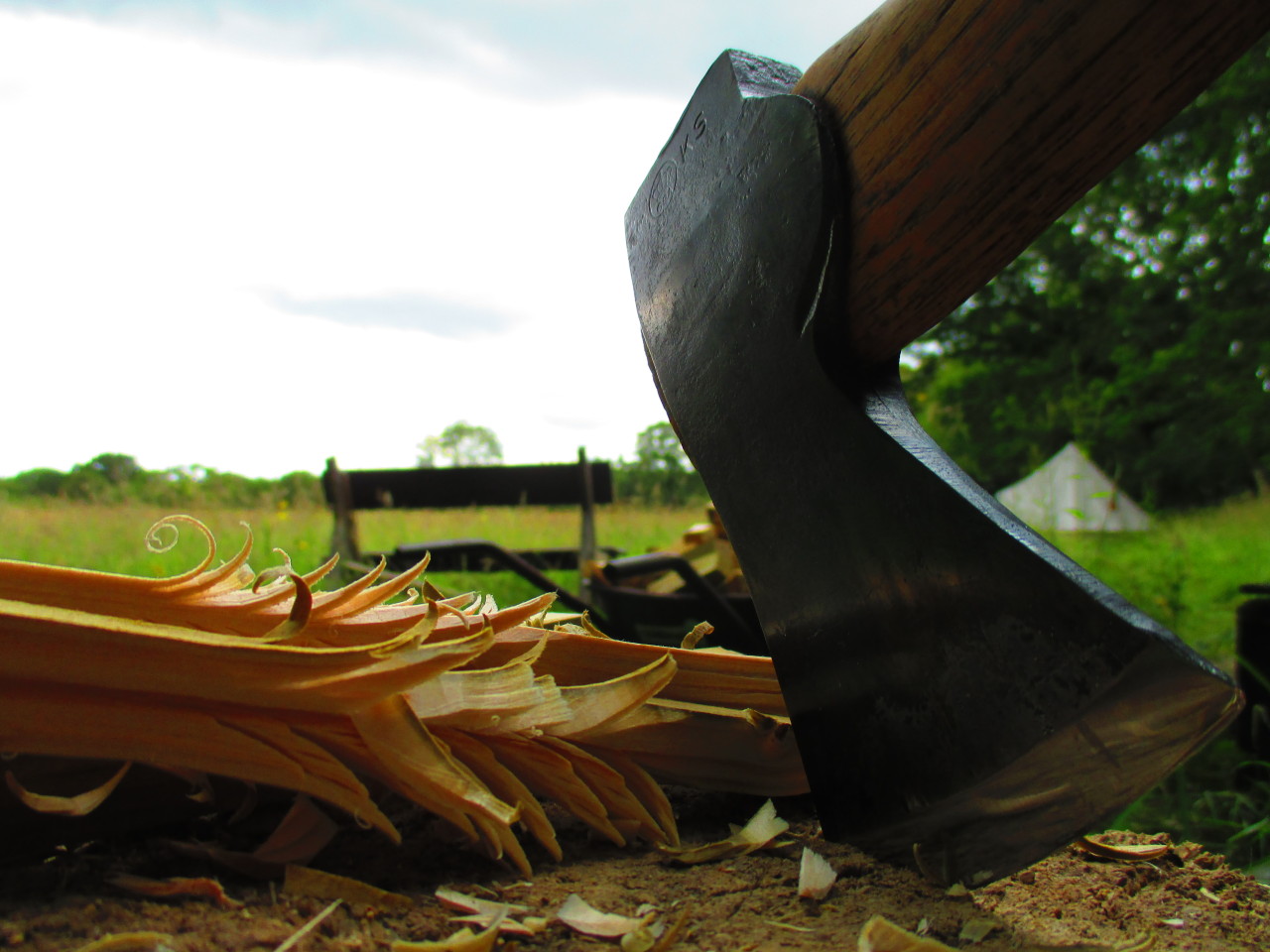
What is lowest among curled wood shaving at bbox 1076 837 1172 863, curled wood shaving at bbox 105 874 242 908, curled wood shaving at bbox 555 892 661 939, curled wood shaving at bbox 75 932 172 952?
curled wood shaving at bbox 1076 837 1172 863

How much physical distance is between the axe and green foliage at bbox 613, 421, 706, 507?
25.7 feet

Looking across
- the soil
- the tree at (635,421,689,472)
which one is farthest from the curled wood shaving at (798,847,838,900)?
the tree at (635,421,689,472)

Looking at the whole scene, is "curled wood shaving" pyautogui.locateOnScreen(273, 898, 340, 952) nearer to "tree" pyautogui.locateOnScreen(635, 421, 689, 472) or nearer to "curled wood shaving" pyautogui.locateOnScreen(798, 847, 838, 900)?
"curled wood shaving" pyautogui.locateOnScreen(798, 847, 838, 900)

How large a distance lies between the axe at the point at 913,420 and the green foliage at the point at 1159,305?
3.90 metres

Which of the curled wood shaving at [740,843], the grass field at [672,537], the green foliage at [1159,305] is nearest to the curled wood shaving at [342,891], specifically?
the curled wood shaving at [740,843]

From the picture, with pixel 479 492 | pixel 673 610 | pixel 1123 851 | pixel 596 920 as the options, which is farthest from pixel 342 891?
pixel 479 492

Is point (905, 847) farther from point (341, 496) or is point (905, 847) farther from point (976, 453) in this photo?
point (976, 453)

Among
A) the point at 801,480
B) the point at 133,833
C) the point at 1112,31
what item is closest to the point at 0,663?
the point at 133,833

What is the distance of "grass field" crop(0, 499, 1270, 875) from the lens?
8.91 ft

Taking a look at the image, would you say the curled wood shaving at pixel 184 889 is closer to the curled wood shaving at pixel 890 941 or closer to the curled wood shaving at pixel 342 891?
the curled wood shaving at pixel 342 891

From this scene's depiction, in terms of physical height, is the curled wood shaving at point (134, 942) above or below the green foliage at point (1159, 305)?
below

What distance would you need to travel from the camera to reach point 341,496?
16.9 ft

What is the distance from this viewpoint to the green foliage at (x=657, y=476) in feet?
33.4

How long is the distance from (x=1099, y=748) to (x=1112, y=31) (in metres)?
0.65
